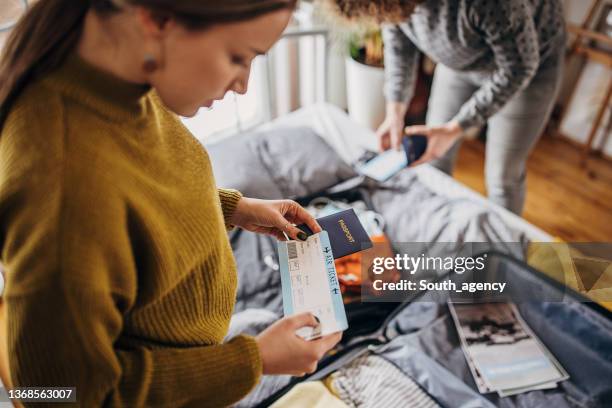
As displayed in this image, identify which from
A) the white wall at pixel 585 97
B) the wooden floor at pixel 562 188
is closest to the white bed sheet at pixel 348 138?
Result: the wooden floor at pixel 562 188

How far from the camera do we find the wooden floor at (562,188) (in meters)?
2.10

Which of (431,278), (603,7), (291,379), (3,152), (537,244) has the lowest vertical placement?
(291,379)

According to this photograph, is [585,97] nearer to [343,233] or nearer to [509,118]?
[509,118]

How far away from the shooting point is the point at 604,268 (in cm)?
110

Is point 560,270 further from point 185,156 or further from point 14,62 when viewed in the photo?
point 14,62

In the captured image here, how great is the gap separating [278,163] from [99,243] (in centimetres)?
127

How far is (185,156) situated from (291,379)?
728mm

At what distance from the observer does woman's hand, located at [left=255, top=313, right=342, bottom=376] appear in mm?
604

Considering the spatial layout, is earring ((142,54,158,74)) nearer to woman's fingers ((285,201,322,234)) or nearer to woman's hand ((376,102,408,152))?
woman's fingers ((285,201,322,234))

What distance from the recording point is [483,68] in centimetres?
135

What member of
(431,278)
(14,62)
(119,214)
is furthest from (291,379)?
(14,62)

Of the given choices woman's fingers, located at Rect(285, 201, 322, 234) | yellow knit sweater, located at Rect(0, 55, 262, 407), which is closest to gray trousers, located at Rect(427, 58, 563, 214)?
woman's fingers, located at Rect(285, 201, 322, 234)

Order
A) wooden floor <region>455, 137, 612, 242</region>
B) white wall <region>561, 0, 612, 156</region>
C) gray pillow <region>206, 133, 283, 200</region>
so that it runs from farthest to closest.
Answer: white wall <region>561, 0, 612, 156</region>
wooden floor <region>455, 137, 612, 242</region>
gray pillow <region>206, 133, 283, 200</region>

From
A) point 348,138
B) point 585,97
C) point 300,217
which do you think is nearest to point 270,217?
point 300,217
